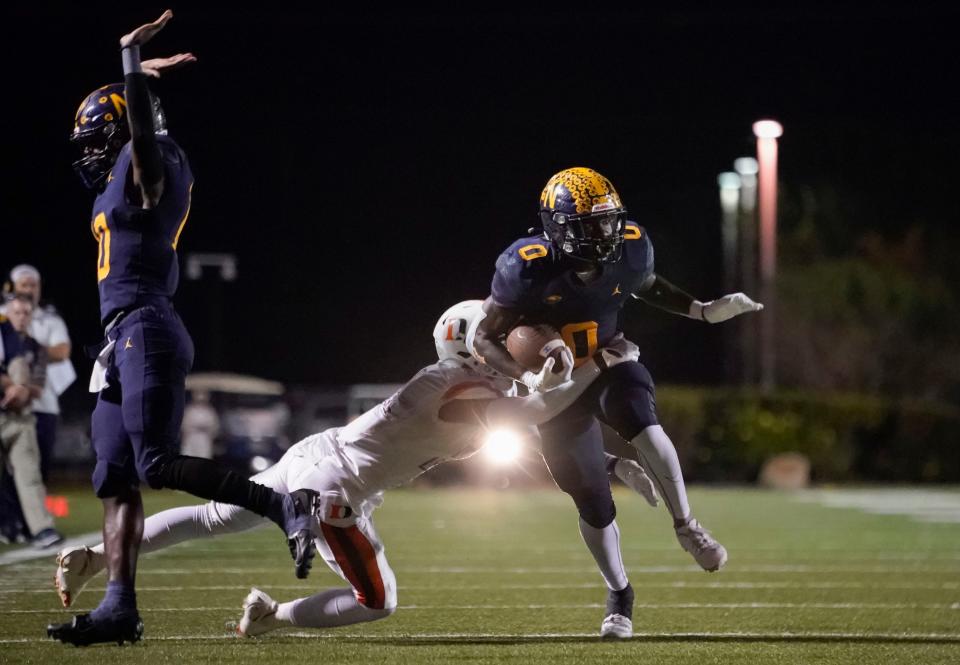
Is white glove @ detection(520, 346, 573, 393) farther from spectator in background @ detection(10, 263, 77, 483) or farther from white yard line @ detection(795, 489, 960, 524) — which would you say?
white yard line @ detection(795, 489, 960, 524)

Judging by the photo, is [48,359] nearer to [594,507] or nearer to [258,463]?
[594,507]

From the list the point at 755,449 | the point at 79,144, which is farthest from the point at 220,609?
the point at 755,449

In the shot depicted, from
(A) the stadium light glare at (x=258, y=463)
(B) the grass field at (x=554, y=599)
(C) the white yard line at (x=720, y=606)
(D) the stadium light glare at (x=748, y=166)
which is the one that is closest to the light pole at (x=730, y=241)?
(D) the stadium light glare at (x=748, y=166)

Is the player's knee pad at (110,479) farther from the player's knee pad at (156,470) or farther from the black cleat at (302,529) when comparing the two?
the black cleat at (302,529)

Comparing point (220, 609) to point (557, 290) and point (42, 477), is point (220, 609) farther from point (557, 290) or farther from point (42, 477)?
point (42, 477)

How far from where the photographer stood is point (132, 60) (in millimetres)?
4934

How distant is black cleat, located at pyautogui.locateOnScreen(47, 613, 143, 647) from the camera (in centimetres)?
475

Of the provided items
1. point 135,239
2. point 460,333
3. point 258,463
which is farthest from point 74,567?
point 258,463

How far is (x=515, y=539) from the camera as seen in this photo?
10.6 metres

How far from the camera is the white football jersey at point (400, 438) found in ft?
17.2

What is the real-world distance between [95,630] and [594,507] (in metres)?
1.85

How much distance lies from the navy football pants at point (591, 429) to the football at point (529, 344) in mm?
292

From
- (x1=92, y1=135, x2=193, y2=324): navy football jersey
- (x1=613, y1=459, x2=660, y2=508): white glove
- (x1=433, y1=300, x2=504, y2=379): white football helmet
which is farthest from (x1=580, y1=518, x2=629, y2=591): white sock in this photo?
(x1=92, y1=135, x2=193, y2=324): navy football jersey

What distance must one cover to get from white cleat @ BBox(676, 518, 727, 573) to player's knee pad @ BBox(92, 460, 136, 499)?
192 centimetres
